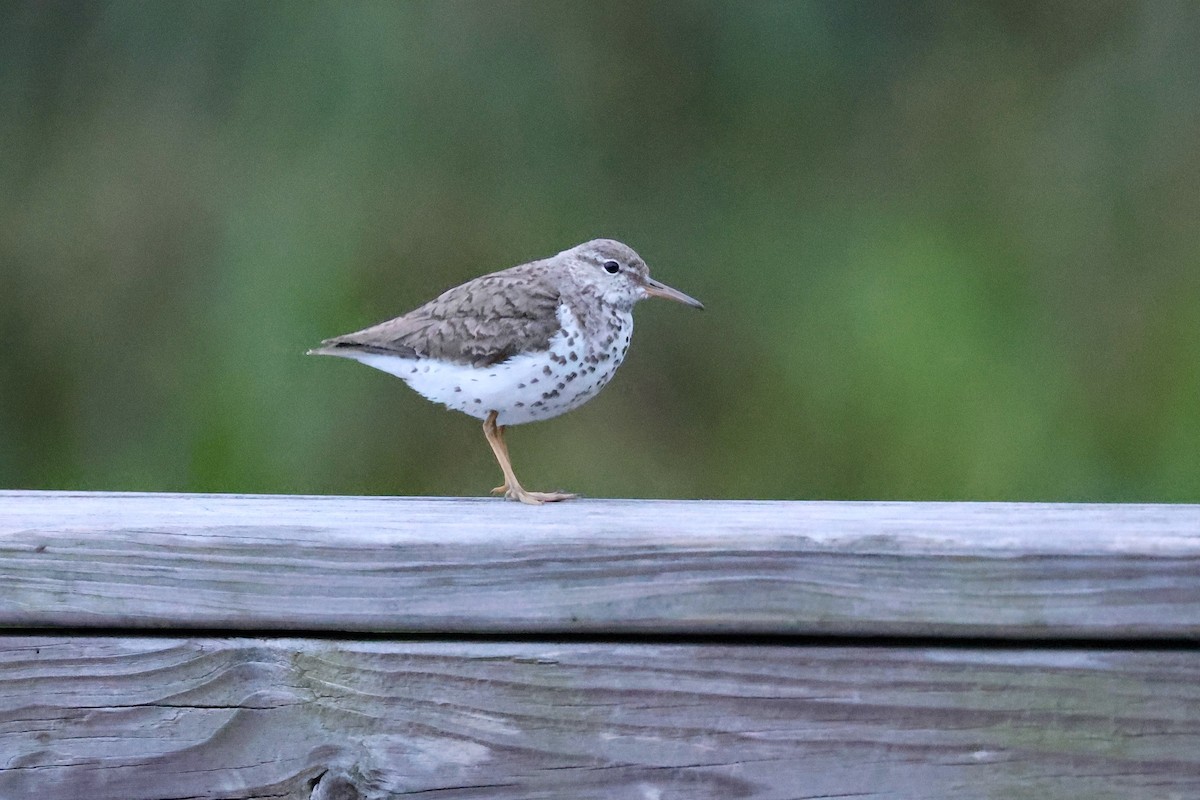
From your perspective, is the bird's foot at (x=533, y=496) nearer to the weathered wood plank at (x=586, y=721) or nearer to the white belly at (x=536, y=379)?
the white belly at (x=536, y=379)

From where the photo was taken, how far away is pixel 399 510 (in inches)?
90.4

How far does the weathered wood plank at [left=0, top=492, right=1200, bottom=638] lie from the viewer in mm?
1903

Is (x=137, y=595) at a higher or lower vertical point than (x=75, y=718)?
higher

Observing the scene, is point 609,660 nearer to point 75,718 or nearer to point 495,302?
point 75,718

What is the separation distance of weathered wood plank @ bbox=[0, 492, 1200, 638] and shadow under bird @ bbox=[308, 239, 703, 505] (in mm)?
1100

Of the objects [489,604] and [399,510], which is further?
[399,510]

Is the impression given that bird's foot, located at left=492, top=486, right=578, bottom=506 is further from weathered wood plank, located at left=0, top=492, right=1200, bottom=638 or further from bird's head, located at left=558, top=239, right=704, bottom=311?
weathered wood plank, located at left=0, top=492, right=1200, bottom=638

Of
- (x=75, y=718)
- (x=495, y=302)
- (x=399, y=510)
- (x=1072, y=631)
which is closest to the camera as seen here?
(x=1072, y=631)

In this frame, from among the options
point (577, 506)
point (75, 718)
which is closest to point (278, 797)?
point (75, 718)

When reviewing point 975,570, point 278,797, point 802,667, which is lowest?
point 278,797

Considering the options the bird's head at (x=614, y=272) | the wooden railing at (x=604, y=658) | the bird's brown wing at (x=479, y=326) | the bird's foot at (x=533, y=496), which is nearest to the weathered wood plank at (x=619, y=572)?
the wooden railing at (x=604, y=658)

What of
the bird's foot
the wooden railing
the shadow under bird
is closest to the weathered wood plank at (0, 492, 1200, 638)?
the wooden railing

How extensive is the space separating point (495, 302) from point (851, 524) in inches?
66.7

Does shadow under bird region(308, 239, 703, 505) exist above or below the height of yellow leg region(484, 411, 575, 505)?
above
